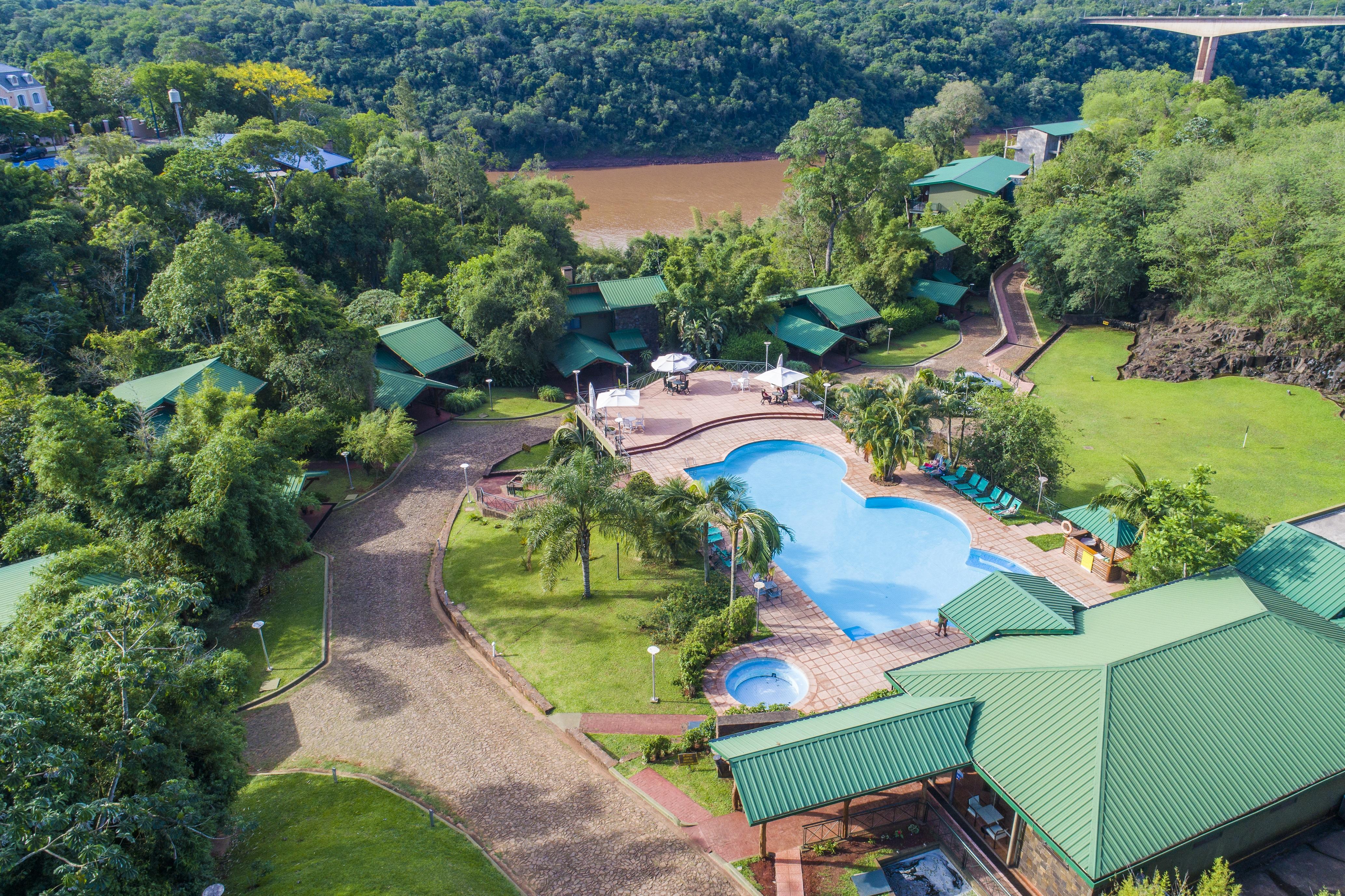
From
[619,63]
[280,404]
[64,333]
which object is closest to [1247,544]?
[280,404]

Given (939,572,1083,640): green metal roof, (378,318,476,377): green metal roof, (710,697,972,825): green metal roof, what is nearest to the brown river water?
(378,318,476,377): green metal roof

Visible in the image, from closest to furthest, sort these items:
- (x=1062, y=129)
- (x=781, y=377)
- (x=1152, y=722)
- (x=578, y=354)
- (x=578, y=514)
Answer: (x=1152, y=722) < (x=578, y=514) < (x=781, y=377) < (x=578, y=354) < (x=1062, y=129)

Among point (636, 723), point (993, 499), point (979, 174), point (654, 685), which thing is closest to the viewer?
point (636, 723)

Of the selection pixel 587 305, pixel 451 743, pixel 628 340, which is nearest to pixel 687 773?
pixel 451 743

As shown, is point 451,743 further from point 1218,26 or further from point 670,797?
point 1218,26

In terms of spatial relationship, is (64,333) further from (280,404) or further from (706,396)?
(706,396)
